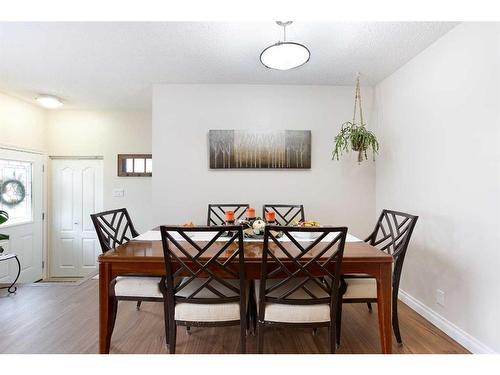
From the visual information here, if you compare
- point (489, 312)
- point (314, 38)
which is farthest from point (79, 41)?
point (489, 312)

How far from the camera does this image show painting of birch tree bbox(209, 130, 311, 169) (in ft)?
11.2

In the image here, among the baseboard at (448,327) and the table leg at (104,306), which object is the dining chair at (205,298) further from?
the baseboard at (448,327)

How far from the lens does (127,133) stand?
4.46m

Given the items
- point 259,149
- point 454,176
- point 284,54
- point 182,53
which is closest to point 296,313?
point 454,176

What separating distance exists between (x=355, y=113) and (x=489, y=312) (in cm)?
236

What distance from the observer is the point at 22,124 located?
12.9 ft

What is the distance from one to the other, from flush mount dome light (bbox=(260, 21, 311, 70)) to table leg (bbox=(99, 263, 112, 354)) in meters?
1.78

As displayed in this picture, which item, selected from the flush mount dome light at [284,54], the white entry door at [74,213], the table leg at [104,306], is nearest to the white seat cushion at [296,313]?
the table leg at [104,306]

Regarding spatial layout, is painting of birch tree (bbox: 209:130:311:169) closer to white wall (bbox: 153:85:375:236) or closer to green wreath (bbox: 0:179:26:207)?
white wall (bbox: 153:85:375:236)

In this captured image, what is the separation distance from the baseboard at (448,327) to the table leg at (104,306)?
2.39 metres

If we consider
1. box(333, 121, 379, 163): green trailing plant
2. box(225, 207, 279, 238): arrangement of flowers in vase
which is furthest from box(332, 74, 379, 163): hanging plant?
box(225, 207, 279, 238): arrangement of flowers in vase

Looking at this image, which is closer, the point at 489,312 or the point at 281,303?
Result: the point at 281,303

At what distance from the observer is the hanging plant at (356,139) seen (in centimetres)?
301
